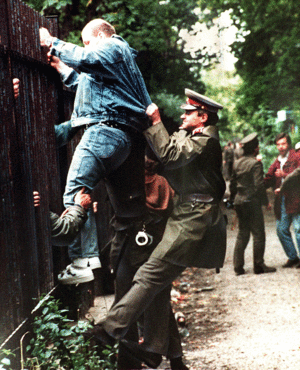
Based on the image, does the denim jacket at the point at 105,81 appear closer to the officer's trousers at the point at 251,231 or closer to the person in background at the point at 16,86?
the person in background at the point at 16,86

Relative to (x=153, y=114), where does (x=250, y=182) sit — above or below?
below

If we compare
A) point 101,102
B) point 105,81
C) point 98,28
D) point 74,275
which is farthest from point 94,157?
point 74,275

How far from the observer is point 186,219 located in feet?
13.8

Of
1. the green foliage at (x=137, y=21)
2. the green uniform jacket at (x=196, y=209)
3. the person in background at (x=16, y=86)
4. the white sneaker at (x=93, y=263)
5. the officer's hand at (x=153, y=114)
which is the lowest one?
the white sneaker at (x=93, y=263)

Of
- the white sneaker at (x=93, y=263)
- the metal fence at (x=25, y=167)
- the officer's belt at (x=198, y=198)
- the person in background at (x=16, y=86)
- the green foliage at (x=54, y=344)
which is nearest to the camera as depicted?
the metal fence at (x=25, y=167)

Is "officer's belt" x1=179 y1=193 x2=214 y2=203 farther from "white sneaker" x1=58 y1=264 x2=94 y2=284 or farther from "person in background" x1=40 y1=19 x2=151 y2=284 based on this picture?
"white sneaker" x1=58 y1=264 x2=94 y2=284

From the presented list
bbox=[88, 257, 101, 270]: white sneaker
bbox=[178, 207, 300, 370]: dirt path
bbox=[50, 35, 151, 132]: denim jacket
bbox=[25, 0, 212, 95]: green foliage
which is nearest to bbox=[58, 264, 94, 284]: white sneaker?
bbox=[88, 257, 101, 270]: white sneaker

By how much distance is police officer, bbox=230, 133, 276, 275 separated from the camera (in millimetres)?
8750

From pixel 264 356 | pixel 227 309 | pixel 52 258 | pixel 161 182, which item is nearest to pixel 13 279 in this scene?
pixel 52 258

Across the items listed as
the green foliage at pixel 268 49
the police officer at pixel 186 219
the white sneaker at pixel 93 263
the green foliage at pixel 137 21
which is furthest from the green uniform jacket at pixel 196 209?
the green foliage at pixel 268 49

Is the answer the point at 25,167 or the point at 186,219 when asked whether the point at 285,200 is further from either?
the point at 25,167

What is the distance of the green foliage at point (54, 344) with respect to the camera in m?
3.52

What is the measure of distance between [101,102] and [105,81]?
0.15 metres

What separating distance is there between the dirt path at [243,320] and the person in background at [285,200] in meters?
0.45
